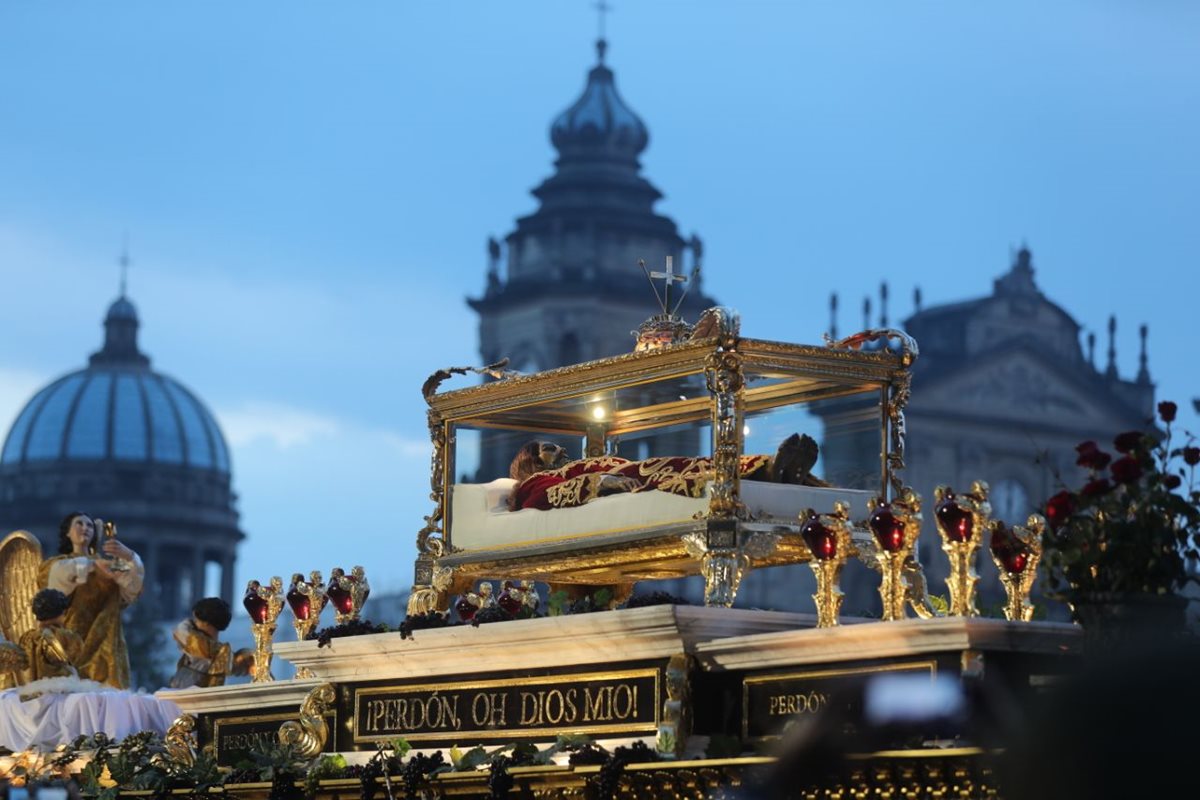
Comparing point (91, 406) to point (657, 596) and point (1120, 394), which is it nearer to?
point (1120, 394)

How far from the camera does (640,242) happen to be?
78.2m

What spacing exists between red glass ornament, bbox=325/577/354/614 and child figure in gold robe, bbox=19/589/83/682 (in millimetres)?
3464

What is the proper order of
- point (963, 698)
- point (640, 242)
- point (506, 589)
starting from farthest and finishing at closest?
point (640, 242) < point (506, 589) < point (963, 698)

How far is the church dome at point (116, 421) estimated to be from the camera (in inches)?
3479

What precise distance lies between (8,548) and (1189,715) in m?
15.2

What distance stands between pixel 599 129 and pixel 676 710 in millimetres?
71878

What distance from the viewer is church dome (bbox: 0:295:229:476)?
88.4 m

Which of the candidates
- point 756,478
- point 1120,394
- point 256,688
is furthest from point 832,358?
point 1120,394

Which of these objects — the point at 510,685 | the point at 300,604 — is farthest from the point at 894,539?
the point at 300,604

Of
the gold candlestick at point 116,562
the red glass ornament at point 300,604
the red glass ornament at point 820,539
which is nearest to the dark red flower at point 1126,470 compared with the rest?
the red glass ornament at point 820,539

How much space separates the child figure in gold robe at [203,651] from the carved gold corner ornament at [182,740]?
266 centimetres

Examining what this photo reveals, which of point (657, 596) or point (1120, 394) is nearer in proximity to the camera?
point (657, 596)

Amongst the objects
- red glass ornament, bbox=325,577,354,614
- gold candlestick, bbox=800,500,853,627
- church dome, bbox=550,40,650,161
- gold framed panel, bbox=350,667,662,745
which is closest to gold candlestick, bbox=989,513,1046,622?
gold candlestick, bbox=800,500,853,627

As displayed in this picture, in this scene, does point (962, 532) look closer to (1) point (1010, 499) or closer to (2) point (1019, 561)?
(2) point (1019, 561)
